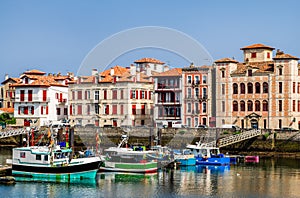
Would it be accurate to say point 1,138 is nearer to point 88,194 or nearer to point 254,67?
point 254,67

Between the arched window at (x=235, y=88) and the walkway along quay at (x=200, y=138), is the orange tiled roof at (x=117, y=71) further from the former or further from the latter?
the arched window at (x=235, y=88)

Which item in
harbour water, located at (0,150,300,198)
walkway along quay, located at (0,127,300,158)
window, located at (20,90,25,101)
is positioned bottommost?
harbour water, located at (0,150,300,198)

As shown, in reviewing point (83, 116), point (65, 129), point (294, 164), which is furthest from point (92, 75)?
point (294, 164)

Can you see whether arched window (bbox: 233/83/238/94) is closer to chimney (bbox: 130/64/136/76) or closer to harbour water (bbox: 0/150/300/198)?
chimney (bbox: 130/64/136/76)

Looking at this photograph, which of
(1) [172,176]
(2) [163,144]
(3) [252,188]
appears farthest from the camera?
(2) [163,144]

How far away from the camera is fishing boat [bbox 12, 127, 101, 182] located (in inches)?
2309

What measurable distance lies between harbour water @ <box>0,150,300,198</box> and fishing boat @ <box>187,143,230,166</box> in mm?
3128

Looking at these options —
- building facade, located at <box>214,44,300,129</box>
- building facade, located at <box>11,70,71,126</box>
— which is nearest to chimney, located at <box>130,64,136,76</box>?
building facade, located at <box>11,70,71,126</box>

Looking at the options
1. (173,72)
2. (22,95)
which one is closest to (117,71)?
(173,72)

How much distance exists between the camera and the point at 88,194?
52.4 m

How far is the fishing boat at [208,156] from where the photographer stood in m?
71.5

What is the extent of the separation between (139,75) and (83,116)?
10.0m

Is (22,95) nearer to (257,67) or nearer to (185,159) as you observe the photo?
(257,67)

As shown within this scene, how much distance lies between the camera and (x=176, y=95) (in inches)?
3844
